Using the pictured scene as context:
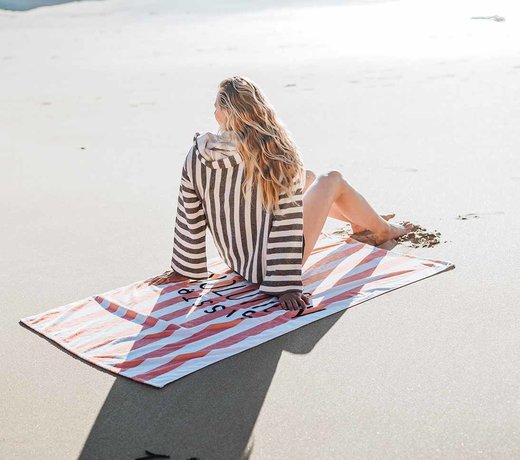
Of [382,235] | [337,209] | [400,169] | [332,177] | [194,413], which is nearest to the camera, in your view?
[194,413]

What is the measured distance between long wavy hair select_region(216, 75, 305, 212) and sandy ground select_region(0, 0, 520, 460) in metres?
0.51

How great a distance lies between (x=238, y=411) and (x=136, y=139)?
4161mm

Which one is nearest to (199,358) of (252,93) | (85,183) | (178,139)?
(252,93)

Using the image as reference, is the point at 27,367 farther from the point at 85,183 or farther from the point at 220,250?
the point at 85,183

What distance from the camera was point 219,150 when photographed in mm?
3365

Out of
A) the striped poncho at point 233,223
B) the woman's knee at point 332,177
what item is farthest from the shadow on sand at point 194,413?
the woman's knee at point 332,177

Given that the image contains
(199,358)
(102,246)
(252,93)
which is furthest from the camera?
(102,246)

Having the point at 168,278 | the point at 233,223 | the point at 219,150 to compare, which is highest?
the point at 219,150

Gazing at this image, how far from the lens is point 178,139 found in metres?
6.49

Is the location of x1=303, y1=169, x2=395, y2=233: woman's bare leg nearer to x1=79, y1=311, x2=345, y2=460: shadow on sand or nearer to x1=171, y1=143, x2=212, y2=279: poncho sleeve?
x1=171, y1=143, x2=212, y2=279: poncho sleeve

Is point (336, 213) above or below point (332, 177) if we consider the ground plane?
below

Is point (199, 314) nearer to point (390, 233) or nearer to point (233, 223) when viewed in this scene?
point (233, 223)

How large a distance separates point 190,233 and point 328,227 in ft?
3.37

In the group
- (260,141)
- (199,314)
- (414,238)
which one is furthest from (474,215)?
(199,314)
